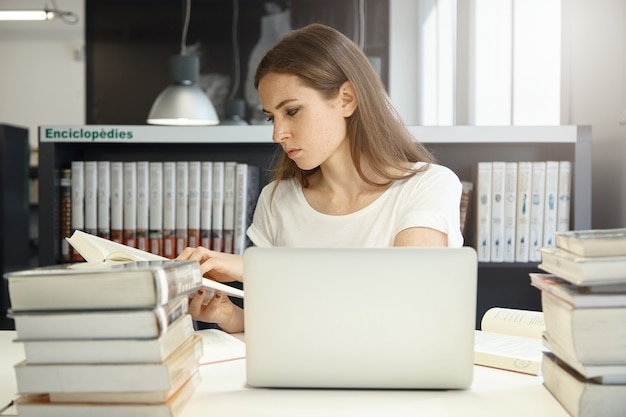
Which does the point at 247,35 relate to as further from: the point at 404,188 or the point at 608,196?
the point at 404,188

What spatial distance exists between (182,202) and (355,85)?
948 millimetres

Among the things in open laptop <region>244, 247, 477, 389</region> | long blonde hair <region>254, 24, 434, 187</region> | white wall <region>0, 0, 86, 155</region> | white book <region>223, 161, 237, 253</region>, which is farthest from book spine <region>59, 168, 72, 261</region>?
white wall <region>0, 0, 86, 155</region>

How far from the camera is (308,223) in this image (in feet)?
Result: 6.23

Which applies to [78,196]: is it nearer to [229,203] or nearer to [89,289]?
[229,203]

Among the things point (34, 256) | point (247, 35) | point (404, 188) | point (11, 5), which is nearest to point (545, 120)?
point (404, 188)

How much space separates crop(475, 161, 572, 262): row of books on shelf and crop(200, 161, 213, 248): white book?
89 centimetres

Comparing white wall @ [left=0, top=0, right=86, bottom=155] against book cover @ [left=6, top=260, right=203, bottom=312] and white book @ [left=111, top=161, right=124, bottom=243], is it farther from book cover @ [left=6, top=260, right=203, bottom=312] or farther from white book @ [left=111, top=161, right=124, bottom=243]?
book cover @ [left=6, top=260, right=203, bottom=312]

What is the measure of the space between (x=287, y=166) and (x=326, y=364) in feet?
3.44

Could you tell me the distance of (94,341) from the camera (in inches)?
33.8

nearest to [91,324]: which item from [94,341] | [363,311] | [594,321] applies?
[94,341]

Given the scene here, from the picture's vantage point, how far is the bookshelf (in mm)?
2387

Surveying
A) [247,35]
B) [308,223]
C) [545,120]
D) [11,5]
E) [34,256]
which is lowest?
[34,256]

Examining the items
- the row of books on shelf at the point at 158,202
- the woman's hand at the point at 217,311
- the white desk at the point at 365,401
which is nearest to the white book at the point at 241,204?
the row of books on shelf at the point at 158,202

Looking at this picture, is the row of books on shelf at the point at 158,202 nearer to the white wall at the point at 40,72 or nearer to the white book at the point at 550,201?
the white book at the point at 550,201
